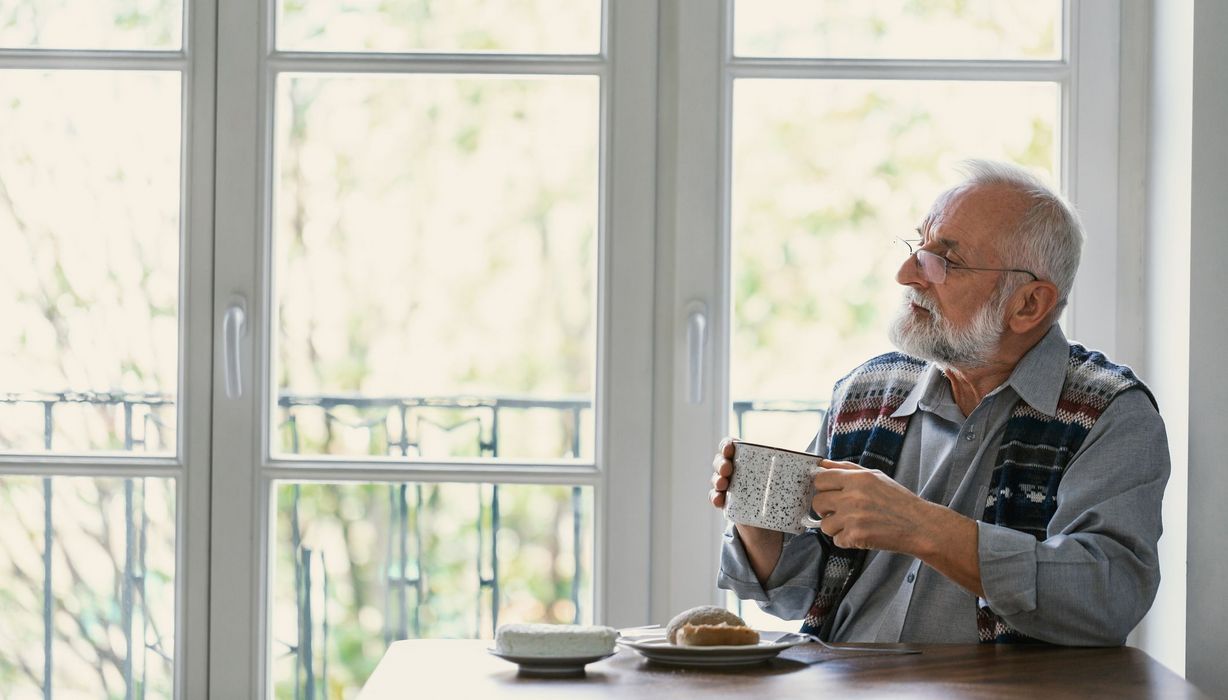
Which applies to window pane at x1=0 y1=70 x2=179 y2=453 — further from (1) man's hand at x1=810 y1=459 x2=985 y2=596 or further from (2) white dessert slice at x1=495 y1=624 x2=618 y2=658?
(1) man's hand at x1=810 y1=459 x2=985 y2=596

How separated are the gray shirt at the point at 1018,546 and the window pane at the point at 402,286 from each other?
588mm

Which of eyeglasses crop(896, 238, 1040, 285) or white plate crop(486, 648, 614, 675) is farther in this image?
eyeglasses crop(896, 238, 1040, 285)

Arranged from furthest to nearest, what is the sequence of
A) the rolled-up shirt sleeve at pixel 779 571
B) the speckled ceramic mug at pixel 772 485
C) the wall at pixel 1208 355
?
the wall at pixel 1208 355
the rolled-up shirt sleeve at pixel 779 571
the speckled ceramic mug at pixel 772 485

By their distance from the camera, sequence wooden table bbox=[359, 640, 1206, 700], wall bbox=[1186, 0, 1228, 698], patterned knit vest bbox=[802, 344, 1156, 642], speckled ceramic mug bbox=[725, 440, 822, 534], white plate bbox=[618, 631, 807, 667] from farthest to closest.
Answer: wall bbox=[1186, 0, 1228, 698] < patterned knit vest bbox=[802, 344, 1156, 642] < speckled ceramic mug bbox=[725, 440, 822, 534] < white plate bbox=[618, 631, 807, 667] < wooden table bbox=[359, 640, 1206, 700]

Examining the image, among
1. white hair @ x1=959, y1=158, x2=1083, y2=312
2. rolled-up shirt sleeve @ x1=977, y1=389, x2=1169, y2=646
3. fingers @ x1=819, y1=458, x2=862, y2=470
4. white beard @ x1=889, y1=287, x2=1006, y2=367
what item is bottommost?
rolled-up shirt sleeve @ x1=977, y1=389, x2=1169, y2=646

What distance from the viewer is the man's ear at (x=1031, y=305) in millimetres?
1788

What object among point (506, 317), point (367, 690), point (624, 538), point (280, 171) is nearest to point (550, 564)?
point (624, 538)

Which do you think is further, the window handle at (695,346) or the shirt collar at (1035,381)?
the window handle at (695,346)

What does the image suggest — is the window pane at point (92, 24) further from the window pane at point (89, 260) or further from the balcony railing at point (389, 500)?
the balcony railing at point (389, 500)

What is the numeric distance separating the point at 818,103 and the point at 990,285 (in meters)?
0.57

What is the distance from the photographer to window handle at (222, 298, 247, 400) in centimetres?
218

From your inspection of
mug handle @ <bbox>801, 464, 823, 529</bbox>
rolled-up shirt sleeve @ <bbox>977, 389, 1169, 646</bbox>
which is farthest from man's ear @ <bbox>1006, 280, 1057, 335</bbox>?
mug handle @ <bbox>801, 464, 823, 529</bbox>

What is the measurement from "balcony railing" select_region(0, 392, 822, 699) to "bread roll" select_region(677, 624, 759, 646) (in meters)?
0.85

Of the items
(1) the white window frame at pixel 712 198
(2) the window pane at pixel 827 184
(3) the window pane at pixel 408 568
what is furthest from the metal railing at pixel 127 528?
(2) the window pane at pixel 827 184
